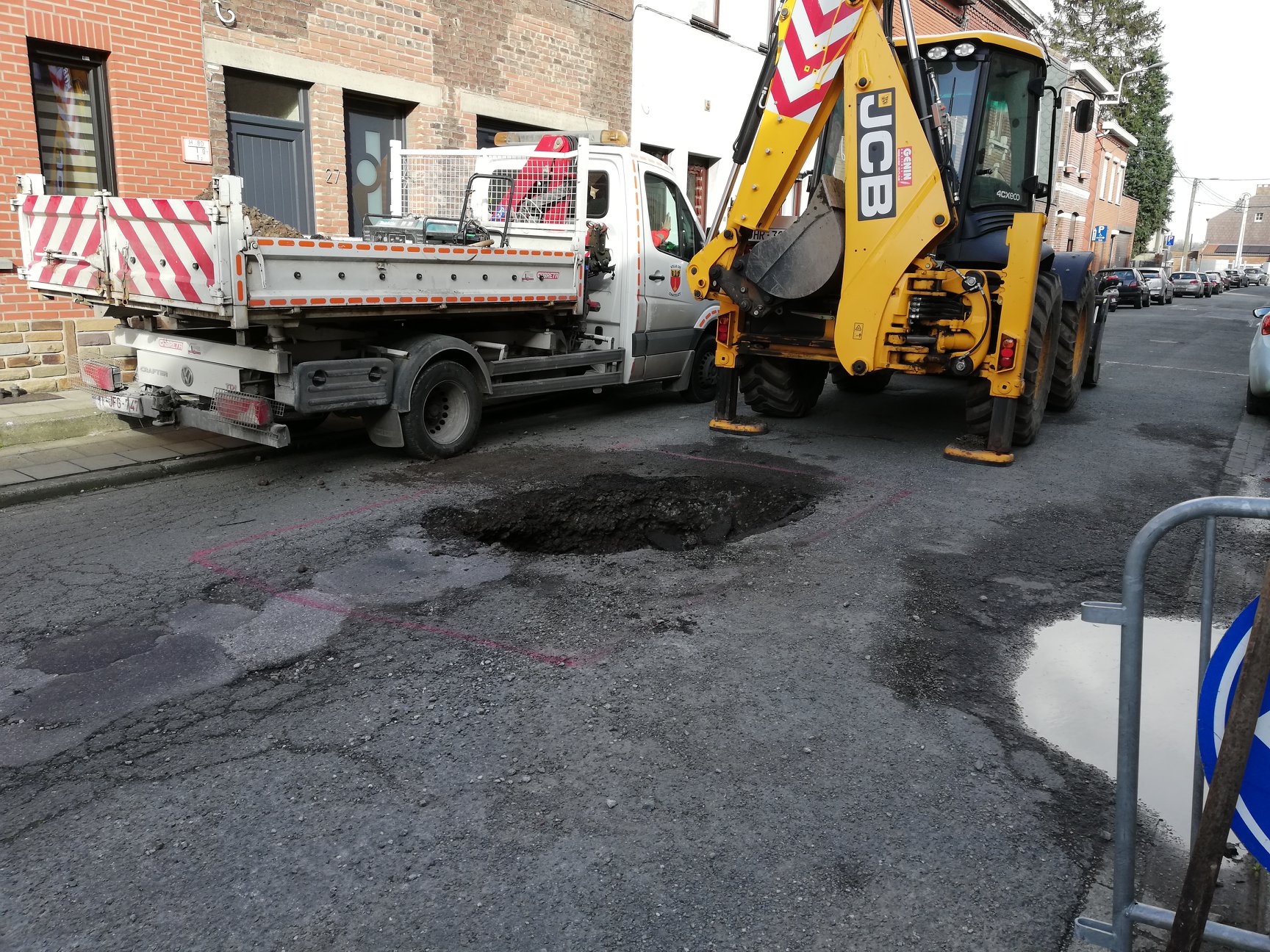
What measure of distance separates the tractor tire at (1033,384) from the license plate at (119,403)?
626 cm

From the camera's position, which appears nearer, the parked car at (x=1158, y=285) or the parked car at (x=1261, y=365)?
the parked car at (x=1261, y=365)

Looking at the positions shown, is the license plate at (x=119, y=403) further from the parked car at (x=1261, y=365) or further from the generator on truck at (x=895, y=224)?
the parked car at (x=1261, y=365)

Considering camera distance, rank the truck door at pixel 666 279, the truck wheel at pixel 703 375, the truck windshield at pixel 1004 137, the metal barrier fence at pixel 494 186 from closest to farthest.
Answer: the truck windshield at pixel 1004 137, the metal barrier fence at pixel 494 186, the truck door at pixel 666 279, the truck wheel at pixel 703 375

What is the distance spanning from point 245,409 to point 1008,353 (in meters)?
5.47

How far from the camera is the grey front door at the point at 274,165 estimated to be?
1027 centimetres

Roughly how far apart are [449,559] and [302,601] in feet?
2.87

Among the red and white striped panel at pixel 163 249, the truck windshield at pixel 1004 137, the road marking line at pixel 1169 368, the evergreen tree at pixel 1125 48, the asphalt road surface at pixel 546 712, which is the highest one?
the evergreen tree at pixel 1125 48

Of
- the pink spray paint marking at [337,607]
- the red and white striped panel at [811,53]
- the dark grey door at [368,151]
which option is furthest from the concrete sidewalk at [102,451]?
the red and white striped panel at [811,53]

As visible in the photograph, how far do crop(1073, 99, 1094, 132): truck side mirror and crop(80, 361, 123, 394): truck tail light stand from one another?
8.39 m

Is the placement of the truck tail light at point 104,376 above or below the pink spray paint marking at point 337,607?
above

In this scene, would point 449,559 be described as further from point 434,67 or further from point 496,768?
point 434,67

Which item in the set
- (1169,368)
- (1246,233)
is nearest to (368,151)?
(1169,368)

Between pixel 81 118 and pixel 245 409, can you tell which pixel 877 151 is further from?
pixel 81 118

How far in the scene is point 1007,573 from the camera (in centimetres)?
520
